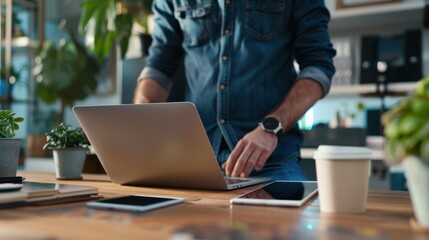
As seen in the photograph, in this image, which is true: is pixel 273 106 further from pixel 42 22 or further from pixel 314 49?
pixel 42 22

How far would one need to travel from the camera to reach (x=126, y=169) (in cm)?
88

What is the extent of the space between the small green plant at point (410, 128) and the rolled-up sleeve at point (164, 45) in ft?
3.96

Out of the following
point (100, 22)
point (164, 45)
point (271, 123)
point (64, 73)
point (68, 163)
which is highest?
point (100, 22)

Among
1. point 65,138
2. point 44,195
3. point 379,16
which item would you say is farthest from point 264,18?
point 379,16

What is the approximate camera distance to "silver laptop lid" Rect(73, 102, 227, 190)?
2.38ft

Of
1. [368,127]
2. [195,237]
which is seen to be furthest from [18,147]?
[368,127]

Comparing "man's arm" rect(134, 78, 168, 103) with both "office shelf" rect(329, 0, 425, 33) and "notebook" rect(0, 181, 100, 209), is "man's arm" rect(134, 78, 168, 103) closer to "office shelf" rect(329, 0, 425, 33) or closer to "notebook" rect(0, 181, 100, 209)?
"notebook" rect(0, 181, 100, 209)

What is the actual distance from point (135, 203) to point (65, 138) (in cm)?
51

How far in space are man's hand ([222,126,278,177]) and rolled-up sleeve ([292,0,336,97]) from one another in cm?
36

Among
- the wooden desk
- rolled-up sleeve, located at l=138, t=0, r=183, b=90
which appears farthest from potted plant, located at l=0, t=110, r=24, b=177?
rolled-up sleeve, located at l=138, t=0, r=183, b=90

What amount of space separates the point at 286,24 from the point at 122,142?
0.80 metres

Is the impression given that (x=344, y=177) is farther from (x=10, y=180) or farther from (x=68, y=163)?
(x=68, y=163)

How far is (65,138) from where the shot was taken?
1.04 metres

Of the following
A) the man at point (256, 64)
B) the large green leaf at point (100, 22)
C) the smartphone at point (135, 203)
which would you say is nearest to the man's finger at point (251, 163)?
the man at point (256, 64)
